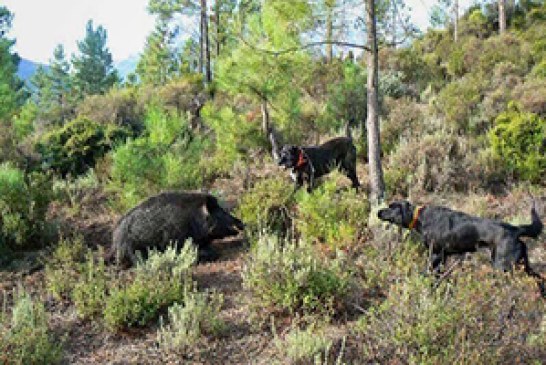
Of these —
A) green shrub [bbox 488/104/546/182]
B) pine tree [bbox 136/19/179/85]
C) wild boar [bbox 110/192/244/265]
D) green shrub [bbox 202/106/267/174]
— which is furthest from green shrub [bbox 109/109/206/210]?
pine tree [bbox 136/19/179/85]

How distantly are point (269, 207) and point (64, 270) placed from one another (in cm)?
292

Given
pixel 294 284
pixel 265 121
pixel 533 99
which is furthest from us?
pixel 265 121

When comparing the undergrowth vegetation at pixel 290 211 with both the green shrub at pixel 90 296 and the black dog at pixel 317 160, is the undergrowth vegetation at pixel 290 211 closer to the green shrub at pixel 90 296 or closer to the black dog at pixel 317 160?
the green shrub at pixel 90 296

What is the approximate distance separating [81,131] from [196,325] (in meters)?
9.31

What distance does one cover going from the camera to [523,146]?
9.45m

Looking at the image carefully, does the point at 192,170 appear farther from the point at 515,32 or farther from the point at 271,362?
the point at 515,32

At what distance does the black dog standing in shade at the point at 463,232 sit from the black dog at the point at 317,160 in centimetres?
267

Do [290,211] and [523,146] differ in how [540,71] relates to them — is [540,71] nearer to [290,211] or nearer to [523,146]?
[523,146]

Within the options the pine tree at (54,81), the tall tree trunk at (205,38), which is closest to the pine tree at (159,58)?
the pine tree at (54,81)

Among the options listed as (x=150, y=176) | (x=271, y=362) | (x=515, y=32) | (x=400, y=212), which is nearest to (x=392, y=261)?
(x=400, y=212)

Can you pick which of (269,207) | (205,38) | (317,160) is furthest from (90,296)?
(205,38)

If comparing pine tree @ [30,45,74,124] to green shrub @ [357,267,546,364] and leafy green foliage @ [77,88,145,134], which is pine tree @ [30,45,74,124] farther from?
green shrub @ [357,267,546,364]

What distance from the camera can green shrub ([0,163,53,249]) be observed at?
7.75m

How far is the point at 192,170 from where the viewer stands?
954cm
